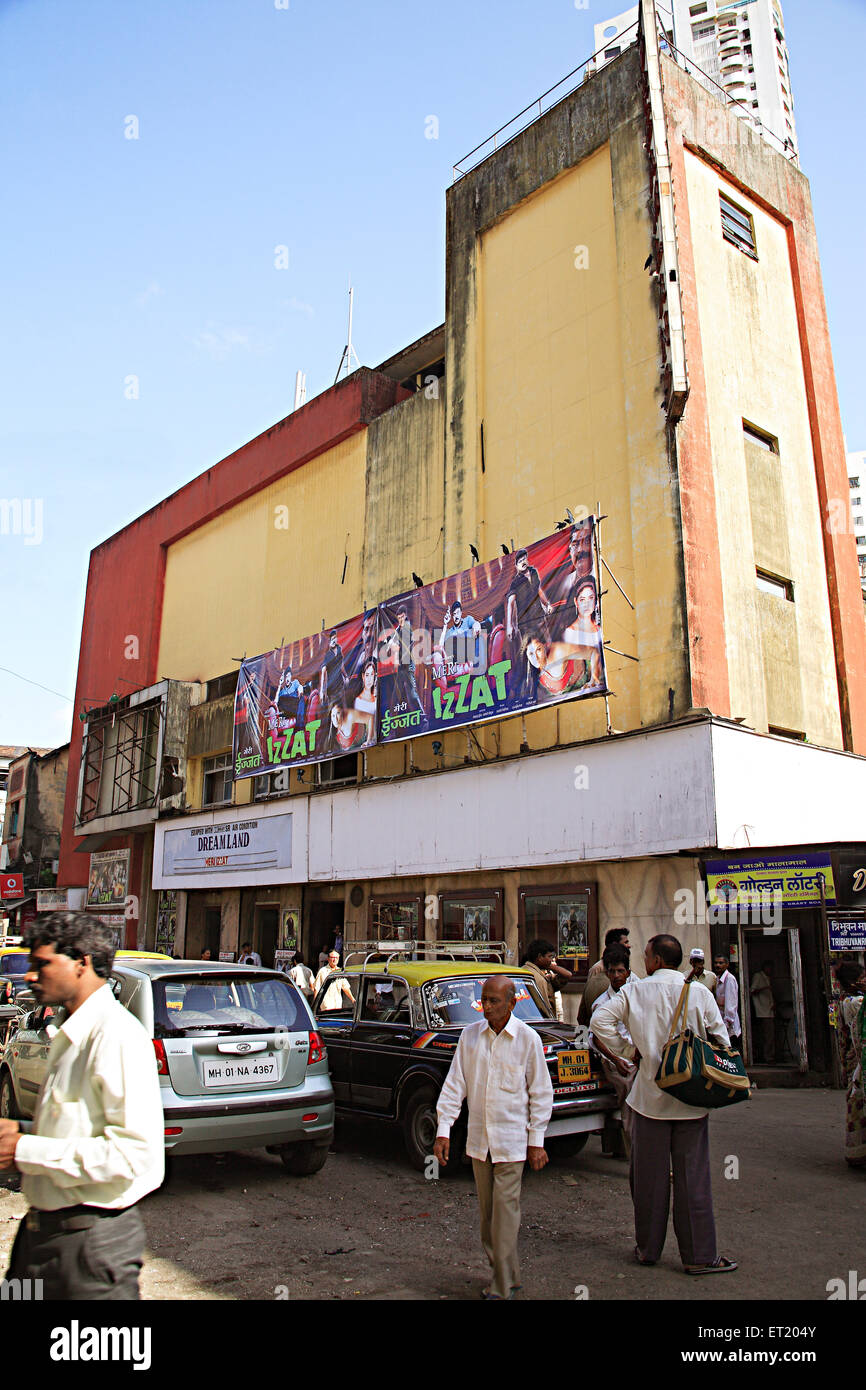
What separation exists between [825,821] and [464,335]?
490 inches

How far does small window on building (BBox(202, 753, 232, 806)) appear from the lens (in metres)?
25.7

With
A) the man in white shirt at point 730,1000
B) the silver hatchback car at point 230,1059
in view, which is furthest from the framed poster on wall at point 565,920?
the silver hatchback car at point 230,1059

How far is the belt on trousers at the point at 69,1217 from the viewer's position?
289 cm

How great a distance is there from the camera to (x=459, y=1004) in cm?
855

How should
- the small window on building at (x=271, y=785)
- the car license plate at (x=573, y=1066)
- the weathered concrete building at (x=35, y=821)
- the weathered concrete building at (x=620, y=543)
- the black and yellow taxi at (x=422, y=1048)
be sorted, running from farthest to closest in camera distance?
the weathered concrete building at (x=35, y=821) → the small window on building at (x=271, y=785) → the weathered concrete building at (x=620, y=543) → the black and yellow taxi at (x=422, y=1048) → the car license plate at (x=573, y=1066)

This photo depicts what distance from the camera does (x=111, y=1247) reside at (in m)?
2.90

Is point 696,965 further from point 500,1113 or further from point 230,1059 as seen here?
point 500,1113

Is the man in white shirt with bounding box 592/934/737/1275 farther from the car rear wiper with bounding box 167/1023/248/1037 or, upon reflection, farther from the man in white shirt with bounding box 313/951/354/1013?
the man in white shirt with bounding box 313/951/354/1013

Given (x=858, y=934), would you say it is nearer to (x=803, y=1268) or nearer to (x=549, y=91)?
(x=803, y=1268)

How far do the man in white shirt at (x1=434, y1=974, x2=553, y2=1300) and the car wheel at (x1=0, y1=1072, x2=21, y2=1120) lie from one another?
5.07 m

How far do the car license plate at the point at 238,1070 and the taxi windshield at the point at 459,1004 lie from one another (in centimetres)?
169

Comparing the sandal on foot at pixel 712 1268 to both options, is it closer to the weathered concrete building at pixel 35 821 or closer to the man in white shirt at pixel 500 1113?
the man in white shirt at pixel 500 1113

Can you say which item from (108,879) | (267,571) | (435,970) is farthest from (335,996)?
(108,879)

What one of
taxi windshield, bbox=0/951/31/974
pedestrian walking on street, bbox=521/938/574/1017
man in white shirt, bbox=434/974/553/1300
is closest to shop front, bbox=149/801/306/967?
taxi windshield, bbox=0/951/31/974
